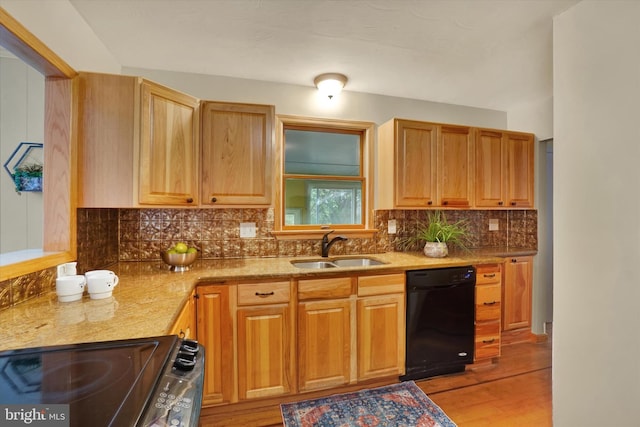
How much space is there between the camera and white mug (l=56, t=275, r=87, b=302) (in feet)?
4.23

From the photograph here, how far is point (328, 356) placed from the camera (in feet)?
6.64

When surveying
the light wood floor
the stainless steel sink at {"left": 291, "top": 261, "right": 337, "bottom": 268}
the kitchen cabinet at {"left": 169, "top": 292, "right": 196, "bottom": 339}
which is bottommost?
the light wood floor

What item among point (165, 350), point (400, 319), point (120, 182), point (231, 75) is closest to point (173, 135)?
point (120, 182)

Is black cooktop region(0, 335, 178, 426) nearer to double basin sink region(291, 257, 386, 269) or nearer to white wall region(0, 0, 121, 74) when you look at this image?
white wall region(0, 0, 121, 74)

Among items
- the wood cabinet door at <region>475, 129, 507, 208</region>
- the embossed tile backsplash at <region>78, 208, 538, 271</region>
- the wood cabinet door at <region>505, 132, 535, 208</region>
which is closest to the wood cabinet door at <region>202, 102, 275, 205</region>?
the embossed tile backsplash at <region>78, 208, 538, 271</region>

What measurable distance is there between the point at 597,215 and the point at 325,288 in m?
1.57

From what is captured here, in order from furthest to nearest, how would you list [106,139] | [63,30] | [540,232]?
[540,232], [106,139], [63,30]

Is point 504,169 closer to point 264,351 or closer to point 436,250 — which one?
point 436,250

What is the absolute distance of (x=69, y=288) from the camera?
1.30 metres

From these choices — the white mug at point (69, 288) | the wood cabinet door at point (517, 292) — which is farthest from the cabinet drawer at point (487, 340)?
the white mug at point (69, 288)

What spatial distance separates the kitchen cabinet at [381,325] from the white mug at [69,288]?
1.62 metres

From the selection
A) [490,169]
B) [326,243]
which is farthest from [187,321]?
[490,169]

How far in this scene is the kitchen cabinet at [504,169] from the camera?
278 centimetres

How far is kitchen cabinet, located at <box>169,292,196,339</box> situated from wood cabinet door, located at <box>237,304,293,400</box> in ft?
0.92
